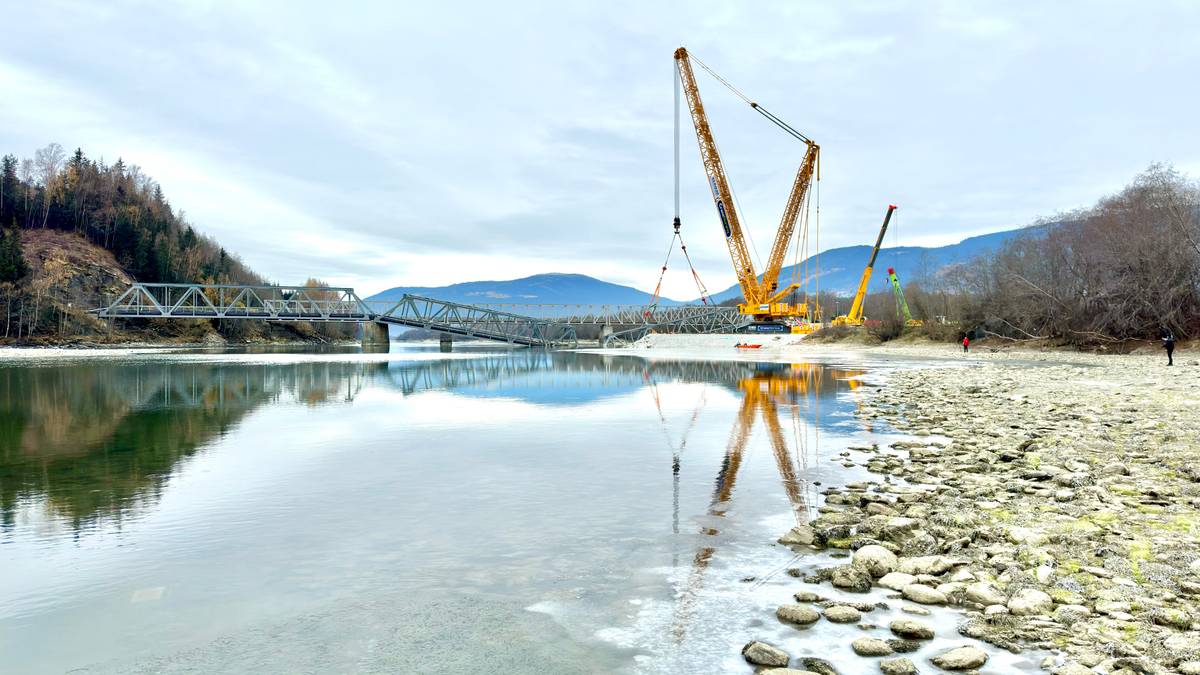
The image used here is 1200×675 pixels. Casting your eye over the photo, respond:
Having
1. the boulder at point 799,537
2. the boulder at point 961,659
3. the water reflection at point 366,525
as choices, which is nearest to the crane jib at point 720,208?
the water reflection at point 366,525

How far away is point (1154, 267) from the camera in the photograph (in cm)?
4700

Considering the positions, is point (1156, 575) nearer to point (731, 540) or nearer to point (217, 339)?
point (731, 540)

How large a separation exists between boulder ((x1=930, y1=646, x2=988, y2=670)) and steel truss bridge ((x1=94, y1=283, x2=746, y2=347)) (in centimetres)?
9911

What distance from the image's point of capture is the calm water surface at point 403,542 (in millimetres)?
5422

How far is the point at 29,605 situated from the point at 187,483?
5.51 m

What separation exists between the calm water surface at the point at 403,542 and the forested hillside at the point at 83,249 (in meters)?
98.6

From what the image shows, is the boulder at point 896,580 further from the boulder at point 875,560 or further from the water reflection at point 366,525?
the water reflection at point 366,525

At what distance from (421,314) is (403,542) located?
104333 mm

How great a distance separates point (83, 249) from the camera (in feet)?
411

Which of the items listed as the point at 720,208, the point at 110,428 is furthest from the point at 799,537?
the point at 720,208

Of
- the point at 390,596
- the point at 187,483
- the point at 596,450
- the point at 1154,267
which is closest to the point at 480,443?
the point at 596,450

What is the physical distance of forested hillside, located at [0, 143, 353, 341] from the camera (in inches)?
3799

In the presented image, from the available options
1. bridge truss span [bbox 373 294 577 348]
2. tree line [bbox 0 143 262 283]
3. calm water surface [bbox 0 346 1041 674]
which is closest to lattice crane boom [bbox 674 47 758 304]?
bridge truss span [bbox 373 294 577 348]

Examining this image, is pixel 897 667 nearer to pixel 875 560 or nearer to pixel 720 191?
→ pixel 875 560
